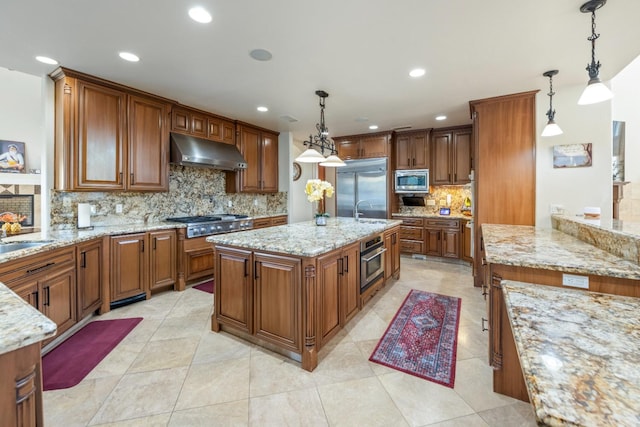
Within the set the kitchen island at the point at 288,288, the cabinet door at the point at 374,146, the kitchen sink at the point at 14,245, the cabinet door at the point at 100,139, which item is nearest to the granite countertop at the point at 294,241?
the kitchen island at the point at 288,288

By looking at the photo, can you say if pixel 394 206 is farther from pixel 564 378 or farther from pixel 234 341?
pixel 564 378

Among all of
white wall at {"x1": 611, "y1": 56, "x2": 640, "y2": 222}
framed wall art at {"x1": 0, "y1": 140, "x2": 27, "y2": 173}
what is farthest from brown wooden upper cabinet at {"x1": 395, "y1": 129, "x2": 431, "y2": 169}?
framed wall art at {"x1": 0, "y1": 140, "x2": 27, "y2": 173}

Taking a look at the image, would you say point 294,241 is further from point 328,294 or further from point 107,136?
point 107,136

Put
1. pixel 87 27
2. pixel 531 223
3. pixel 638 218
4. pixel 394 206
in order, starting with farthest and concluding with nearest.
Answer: pixel 394 206 < pixel 638 218 < pixel 531 223 < pixel 87 27

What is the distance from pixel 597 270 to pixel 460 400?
42.4 inches

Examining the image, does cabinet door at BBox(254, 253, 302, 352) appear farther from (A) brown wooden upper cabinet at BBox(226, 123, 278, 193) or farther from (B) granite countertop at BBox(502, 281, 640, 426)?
(A) brown wooden upper cabinet at BBox(226, 123, 278, 193)

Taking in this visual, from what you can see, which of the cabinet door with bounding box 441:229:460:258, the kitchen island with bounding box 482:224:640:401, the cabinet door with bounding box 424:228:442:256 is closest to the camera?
the kitchen island with bounding box 482:224:640:401

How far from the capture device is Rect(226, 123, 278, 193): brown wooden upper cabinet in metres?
4.72

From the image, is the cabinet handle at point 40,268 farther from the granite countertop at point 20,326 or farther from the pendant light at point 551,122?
the pendant light at point 551,122

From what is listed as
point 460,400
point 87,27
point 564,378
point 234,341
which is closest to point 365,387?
point 460,400

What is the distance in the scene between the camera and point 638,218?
454 cm

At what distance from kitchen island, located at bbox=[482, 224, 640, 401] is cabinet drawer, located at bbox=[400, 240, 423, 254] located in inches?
125

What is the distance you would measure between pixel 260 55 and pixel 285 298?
86.2 inches

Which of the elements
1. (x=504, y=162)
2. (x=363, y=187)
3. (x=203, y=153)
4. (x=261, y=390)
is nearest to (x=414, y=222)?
(x=363, y=187)
